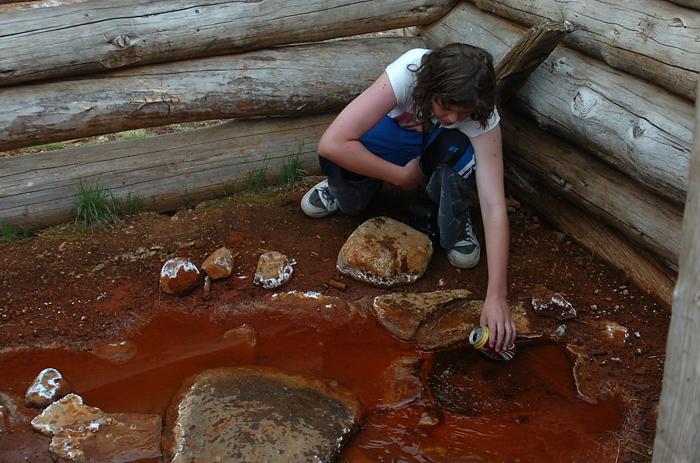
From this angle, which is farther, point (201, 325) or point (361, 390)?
point (201, 325)

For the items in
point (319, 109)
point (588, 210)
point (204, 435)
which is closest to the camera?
point (204, 435)

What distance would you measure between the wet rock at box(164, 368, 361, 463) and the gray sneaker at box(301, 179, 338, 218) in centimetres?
111

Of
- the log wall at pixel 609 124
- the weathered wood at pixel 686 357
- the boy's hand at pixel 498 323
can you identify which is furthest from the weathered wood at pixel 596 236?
the weathered wood at pixel 686 357

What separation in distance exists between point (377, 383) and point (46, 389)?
1224 mm

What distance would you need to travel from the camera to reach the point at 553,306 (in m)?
3.48

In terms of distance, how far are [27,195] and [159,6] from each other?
1.08m

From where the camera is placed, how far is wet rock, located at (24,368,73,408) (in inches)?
119

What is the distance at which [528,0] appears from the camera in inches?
149

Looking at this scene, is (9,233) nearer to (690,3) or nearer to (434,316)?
(434,316)

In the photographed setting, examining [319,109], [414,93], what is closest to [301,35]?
[319,109]

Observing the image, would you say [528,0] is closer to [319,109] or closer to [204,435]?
[319,109]

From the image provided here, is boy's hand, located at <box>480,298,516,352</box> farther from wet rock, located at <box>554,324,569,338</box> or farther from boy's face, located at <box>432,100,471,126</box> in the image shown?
boy's face, located at <box>432,100,471,126</box>

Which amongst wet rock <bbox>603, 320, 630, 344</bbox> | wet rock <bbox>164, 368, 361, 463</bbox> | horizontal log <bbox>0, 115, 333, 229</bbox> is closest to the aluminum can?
wet rock <bbox>603, 320, 630, 344</bbox>

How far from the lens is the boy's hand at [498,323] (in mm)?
3090
